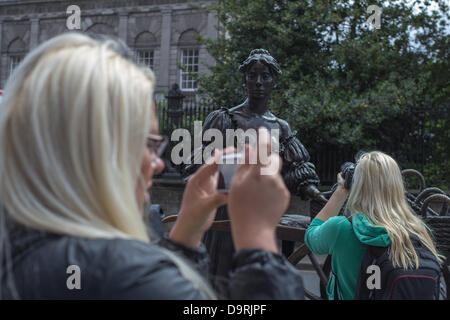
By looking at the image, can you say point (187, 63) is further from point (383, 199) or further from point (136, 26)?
point (383, 199)

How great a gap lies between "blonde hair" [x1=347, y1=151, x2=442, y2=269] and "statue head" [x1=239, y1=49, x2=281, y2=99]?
94cm

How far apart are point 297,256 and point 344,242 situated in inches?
71.0

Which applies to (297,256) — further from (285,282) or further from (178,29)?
(178,29)

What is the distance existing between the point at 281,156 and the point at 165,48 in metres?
23.9

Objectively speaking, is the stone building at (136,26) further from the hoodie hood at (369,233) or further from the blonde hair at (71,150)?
the blonde hair at (71,150)

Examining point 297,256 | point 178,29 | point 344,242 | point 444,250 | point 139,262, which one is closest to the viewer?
point 139,262

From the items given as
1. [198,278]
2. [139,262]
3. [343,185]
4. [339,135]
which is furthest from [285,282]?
[339,135]

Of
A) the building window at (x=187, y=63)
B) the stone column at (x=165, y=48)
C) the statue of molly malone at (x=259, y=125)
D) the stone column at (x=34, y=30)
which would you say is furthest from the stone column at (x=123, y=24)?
the statue of molly malone at (x=259, y=125)

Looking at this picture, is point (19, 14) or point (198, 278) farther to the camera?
point (19, 14)

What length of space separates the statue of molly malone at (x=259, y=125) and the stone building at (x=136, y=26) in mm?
21916

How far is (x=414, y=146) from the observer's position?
10188mm

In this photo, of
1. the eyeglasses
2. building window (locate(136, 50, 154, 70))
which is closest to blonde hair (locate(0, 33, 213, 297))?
the eyeglasses

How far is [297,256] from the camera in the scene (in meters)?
4.34

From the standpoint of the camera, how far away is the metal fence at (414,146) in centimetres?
991
